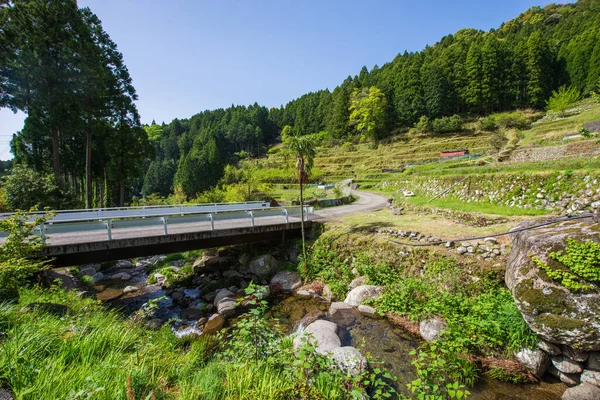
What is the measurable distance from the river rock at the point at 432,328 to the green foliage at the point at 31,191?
2416 centimetres

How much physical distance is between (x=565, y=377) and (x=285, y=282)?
33.6 feet

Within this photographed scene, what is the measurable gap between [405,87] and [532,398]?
243 ft

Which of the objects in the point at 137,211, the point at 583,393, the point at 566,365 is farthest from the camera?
the point at 137,211

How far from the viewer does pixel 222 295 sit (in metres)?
11.9

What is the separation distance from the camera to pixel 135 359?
3.65m

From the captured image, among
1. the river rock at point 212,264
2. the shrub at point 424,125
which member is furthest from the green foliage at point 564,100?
the river rock at point 212,264

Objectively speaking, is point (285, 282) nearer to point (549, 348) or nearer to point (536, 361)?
point (536, 361)

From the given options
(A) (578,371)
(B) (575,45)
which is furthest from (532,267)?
(B) (575,45)

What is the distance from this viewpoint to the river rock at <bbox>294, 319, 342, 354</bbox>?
7.11m

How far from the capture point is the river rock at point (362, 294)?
33.2ft

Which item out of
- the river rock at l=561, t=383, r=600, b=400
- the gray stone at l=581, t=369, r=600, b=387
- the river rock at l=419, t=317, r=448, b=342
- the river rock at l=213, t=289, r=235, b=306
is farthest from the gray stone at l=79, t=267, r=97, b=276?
the gray stone at l=581, t=369, r=600, b=387

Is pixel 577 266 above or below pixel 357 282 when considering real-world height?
above

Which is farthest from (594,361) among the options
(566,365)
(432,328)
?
(432,328)

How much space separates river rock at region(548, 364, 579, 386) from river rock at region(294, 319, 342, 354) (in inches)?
206
